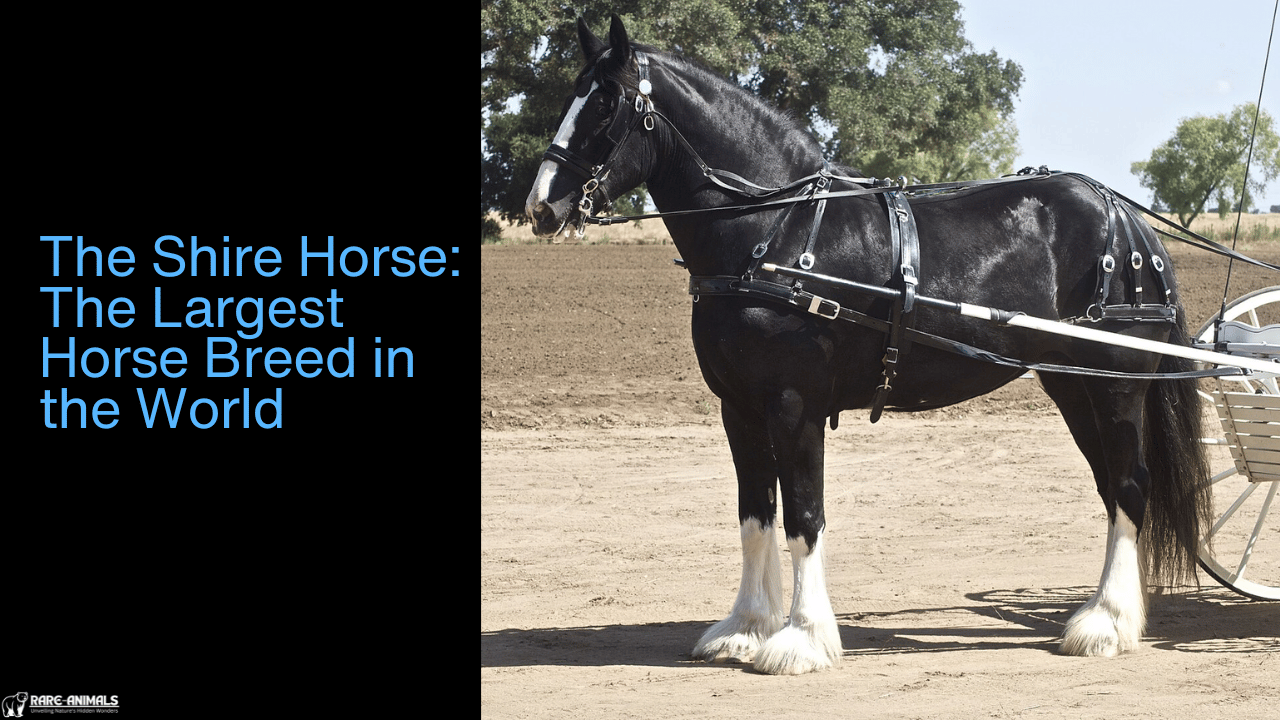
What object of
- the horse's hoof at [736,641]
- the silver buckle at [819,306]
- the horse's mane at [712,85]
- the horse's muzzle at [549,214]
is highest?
the horse's mane at [712,85]

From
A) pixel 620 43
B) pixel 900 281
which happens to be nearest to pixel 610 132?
pixel 620 43

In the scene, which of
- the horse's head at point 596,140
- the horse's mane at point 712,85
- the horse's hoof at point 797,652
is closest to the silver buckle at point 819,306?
the horse's mane at point 712,85

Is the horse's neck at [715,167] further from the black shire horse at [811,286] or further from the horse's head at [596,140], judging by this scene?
the horse's head at [596,140]

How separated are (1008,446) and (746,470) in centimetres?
646

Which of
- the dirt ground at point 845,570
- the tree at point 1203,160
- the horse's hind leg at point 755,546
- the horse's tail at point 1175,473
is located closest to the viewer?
the dirt ground at point 845,570

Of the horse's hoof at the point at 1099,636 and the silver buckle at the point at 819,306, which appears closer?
the silver buckle at the point at 819,306

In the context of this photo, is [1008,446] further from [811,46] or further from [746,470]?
[811,46]

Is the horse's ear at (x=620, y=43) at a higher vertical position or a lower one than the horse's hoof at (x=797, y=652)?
higher

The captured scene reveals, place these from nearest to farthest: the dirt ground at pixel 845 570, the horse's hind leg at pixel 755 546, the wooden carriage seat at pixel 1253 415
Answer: the dirt ground at pixel 845 570, the horse's hind leg at pixel 755 546, the wooden carriage seat at pixel 1253 415

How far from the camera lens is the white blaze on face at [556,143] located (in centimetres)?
438

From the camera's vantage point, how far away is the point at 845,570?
256 inches

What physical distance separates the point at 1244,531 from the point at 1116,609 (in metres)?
2.80

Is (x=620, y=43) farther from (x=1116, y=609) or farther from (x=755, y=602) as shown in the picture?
(x=1116, y=609)

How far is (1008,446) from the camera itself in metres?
10.6
